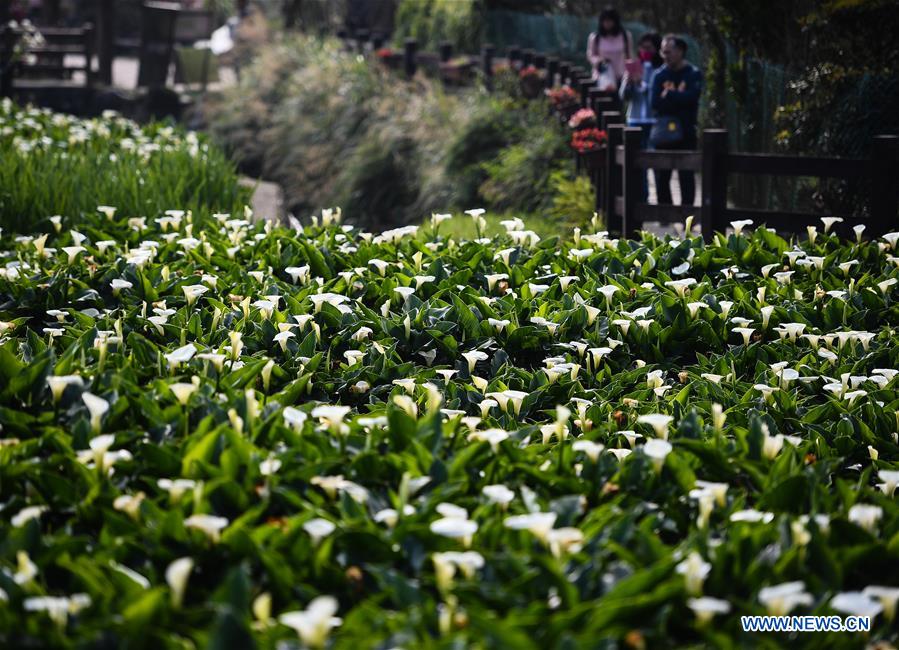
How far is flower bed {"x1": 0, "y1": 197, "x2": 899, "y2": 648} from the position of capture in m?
2.51

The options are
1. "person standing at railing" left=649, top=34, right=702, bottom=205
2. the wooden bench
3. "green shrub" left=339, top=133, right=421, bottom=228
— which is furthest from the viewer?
the wooden bench

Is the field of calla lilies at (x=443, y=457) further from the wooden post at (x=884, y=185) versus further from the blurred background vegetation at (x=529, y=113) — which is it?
the blurred background vegetation at (x=529, y=113)

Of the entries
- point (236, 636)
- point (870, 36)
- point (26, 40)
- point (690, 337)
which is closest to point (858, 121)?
point (870, 36)

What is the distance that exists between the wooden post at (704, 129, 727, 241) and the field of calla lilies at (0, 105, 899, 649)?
2419 millimetres

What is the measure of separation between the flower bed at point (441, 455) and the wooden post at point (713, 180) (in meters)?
2.43

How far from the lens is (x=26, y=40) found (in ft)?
60.6

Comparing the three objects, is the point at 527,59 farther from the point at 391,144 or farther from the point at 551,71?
the point at 391,144

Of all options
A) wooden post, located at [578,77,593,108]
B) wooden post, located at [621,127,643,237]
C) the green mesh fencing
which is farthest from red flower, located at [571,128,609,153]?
the green mesh fencing

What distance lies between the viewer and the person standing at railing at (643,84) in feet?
35.4

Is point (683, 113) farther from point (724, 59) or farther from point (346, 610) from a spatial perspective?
point (346, 610)

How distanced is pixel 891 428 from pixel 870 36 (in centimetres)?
Result: 657

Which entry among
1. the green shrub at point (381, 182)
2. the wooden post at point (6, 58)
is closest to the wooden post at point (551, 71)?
the green shrub at point (381, 182)

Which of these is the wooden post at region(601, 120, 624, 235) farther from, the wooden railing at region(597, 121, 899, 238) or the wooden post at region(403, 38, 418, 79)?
the wooden post at region(403, 38, 418, 79)

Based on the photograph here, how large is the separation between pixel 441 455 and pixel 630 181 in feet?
19.4
